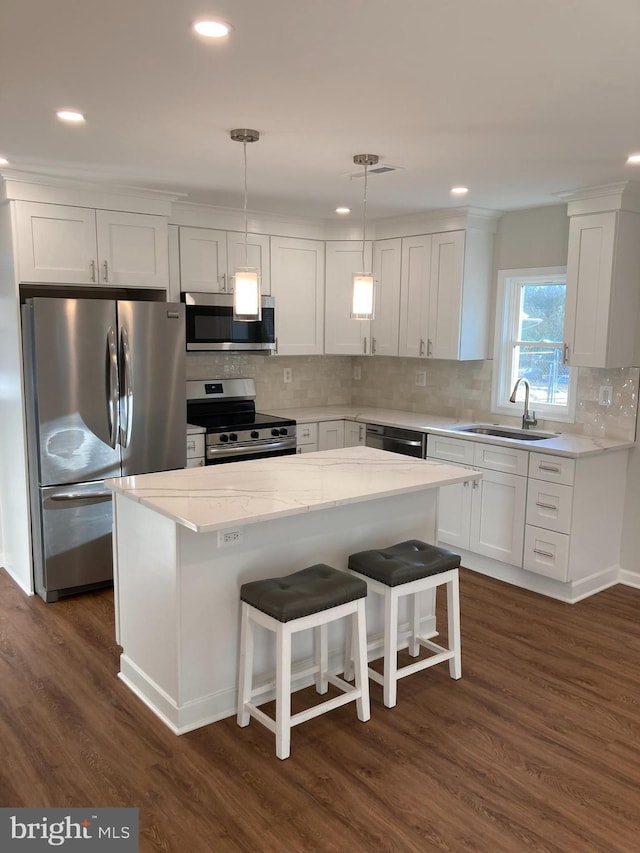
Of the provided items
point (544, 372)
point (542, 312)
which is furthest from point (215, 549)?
point (542, 312)

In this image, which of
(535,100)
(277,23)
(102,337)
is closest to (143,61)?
(277,23)

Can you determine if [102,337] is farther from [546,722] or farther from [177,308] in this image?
[546,722]

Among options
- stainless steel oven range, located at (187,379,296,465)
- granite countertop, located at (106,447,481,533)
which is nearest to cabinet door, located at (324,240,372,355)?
stainless steel oven range, located at (187,379,296,465)

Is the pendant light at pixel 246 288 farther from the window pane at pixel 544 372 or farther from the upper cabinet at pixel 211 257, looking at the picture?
A: the window pane at pixel 544 372

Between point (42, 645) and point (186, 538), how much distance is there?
1.40m

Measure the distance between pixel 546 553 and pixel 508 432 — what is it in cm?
98

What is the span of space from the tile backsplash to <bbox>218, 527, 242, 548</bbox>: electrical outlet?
2.59 meters

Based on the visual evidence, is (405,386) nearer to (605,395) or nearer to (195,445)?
(605,395)

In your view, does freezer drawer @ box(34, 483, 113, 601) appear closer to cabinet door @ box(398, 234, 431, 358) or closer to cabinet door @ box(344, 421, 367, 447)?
cabinet door @ box(344, 421, 367, 447)

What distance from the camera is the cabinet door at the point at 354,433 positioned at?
5.23 metres

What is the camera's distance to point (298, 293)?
5297 millimetres

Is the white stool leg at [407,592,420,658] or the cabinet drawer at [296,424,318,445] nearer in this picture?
the white stool leg at [407,592,420,658]

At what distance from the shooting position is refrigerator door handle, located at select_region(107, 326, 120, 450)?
3928mm

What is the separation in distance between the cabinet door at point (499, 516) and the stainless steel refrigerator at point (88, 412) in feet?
6.80
